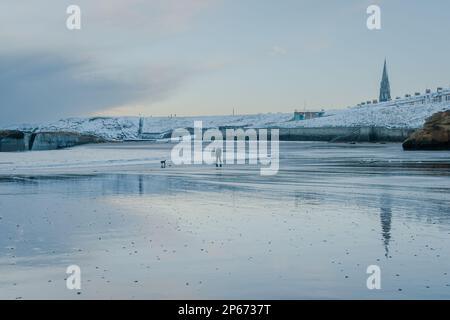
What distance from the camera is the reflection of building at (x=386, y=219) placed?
44.5 ft

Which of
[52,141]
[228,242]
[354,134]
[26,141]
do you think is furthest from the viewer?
[354,134]

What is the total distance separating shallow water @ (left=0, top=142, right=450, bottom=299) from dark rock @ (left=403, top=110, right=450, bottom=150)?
49.7 m

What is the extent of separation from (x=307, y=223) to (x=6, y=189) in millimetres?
16752

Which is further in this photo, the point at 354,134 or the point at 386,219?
the point at 354,134

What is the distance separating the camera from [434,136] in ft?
241

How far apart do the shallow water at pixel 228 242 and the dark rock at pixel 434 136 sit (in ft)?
163

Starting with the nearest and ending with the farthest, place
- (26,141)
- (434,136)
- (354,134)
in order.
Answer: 1. (434,136)
2. (26,141)
3. (354,134)

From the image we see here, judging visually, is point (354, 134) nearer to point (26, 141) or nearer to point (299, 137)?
point (299, 137)

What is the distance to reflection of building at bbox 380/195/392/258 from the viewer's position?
1356 cm

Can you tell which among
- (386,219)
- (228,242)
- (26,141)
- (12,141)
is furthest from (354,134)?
(228,242)

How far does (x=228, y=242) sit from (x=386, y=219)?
530 centimetres

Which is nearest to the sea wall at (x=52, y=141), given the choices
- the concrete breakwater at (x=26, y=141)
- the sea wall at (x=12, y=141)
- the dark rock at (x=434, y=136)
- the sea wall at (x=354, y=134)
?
the concrete breakwater at (x=26, y=141)

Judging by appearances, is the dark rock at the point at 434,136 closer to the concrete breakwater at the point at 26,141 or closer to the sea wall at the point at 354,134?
the sea wall at the point at 354,134
